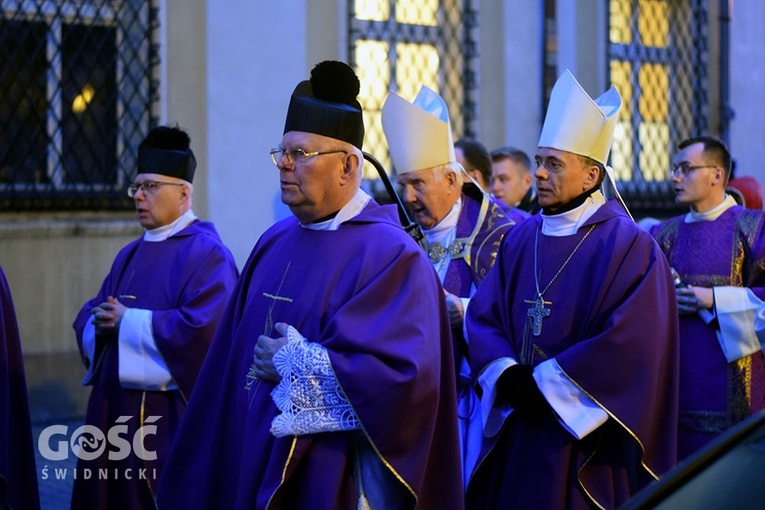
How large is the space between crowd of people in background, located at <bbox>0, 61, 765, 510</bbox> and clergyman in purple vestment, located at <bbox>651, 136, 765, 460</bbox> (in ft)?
0.03

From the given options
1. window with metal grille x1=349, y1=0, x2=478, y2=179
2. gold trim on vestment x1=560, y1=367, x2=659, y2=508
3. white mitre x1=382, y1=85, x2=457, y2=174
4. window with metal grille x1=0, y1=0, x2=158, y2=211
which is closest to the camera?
gold trim on vestment x1=560, y1=367, x2=659, y2=508

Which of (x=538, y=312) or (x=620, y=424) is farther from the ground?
(x=538, y=312)

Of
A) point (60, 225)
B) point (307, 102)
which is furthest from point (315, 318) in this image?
point (60, 225)

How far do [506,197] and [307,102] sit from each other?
454 cm

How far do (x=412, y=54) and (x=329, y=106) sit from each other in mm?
7156

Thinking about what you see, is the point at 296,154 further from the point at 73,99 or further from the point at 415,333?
the point at 73,99

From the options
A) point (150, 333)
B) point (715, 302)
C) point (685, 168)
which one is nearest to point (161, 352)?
point (150, 333)

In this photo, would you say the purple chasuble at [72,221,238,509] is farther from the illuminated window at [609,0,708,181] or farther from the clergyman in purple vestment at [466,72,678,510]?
the illuminated window at [609,0,708,181]

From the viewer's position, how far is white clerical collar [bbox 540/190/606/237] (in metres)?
4.92

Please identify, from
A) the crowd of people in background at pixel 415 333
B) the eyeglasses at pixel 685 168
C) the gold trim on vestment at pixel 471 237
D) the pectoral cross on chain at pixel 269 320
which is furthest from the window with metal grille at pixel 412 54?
the pectoral cross on chain at pixel 269 320

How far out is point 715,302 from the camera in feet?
19.7

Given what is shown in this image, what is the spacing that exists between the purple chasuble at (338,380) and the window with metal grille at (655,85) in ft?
30.0

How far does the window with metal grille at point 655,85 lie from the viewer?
12812 millimetres

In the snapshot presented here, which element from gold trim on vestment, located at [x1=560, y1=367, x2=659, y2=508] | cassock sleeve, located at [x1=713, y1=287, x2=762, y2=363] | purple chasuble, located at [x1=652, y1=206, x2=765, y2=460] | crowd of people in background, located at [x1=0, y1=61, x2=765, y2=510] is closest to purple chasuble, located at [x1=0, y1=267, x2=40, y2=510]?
crowd of people in background, located at [x1=0, y1=61, x2=765, y2=510]
